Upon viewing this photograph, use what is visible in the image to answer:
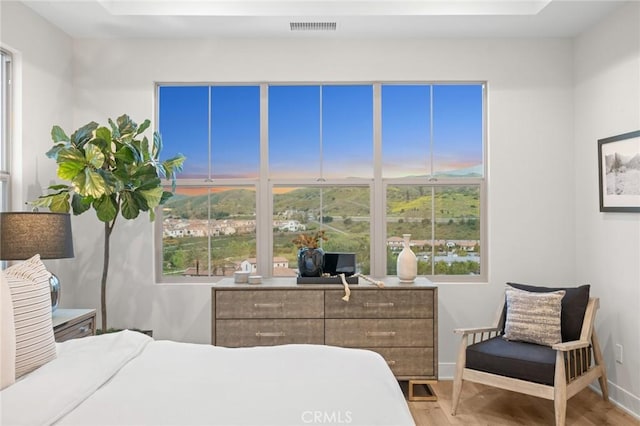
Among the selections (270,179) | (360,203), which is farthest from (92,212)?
(360,203)

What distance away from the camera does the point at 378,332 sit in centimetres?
353

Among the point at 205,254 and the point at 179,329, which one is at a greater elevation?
the point at 205,254

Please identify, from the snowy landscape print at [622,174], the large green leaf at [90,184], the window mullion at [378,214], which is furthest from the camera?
the window mullion at [378,214]

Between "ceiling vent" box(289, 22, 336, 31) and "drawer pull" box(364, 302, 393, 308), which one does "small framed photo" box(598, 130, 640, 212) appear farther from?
"ceiling vent" box(289, 22, 336, 31)

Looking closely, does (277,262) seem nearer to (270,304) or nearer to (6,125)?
(270,304)

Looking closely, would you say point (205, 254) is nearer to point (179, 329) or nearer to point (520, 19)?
point (179, 329)

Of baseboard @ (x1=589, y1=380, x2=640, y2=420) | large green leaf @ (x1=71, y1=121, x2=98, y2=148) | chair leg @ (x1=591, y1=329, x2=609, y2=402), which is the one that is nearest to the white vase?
chair leg @ (x1=591, y1=329, x2=609, y2=402)

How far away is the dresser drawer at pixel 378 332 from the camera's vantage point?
3.53 meters

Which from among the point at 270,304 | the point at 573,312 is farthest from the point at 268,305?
the point at 573,312

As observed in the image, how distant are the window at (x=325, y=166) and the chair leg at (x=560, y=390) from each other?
52.2 inches

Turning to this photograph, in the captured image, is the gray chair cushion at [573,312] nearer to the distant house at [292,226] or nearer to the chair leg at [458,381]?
the chair leg at [458,381]

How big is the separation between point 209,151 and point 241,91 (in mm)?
598

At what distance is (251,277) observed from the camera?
12.1ft

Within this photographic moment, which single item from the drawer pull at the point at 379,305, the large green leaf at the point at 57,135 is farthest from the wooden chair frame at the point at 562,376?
the large green leaf at the point at 57,135
